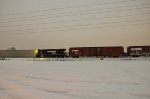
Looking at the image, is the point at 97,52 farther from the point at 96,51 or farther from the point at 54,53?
the point at 54,53

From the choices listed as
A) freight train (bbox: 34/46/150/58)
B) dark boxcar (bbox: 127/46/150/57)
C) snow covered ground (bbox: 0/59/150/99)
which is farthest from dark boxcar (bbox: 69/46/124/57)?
snow covered ground (bbox: 0/59/150/99)

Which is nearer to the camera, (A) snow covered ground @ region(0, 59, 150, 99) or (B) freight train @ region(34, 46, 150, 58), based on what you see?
(A) snow covered ground @ region(0, 59, 150, 99)

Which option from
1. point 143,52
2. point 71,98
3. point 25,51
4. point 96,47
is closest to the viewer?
point 71,98

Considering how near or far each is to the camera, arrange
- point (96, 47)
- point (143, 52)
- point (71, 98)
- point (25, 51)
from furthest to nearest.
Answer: point (25, 51), point (96, 47), point (143, 52), point (71, 98)

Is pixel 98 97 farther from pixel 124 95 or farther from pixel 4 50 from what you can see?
pixel 4 50

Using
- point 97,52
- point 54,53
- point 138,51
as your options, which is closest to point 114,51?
point 97,52

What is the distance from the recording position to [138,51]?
35.7 meters

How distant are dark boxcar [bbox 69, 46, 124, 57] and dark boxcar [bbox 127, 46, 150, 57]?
1512 millimetres

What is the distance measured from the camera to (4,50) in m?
50.6

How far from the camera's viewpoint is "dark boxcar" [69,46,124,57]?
36719 mm

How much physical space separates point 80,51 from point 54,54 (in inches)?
216

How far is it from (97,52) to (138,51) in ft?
26.0

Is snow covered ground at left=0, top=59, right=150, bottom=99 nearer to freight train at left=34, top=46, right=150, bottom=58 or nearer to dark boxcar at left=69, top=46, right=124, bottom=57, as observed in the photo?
freight train at left=34, top=46, right=150, bottom=58

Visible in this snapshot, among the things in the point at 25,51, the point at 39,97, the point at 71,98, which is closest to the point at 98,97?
the point at 71,98
